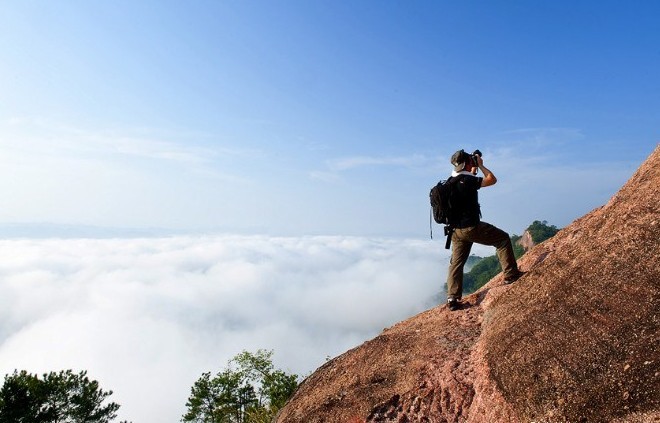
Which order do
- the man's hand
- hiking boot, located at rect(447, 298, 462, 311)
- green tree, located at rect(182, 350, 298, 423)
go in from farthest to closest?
1. green tree, located at rect(182, 350, 298, 423)
2. hiking boot, located at rect(447, 298, 462, 311)
3. the man's hand

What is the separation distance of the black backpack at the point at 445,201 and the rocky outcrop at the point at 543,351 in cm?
202

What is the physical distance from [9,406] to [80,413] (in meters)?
9.58

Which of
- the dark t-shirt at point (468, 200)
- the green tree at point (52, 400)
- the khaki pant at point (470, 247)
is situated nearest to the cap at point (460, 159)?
the dark t-shirt at point (468, 200)

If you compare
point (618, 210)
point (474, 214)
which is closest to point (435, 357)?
point (474, 214)

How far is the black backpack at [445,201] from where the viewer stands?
30.3 feet

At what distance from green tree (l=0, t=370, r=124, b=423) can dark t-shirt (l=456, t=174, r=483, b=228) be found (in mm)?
41030

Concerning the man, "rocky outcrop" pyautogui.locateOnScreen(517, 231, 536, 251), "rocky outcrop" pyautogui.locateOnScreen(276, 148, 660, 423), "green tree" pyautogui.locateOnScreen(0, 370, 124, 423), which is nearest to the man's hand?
the man

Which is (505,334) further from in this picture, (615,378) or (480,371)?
(615,378)

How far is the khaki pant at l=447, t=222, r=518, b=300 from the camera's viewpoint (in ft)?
30.4

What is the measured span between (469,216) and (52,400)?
46.2 m

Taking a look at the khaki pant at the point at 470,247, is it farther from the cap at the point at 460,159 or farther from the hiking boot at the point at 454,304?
the cap at the point at 460,159

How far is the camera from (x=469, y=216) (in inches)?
363

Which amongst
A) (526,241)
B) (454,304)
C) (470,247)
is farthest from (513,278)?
(526,241)

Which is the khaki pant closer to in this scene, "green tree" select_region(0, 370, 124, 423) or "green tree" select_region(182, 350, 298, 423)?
"green tree" select_region(182, 350, 298, 423)
